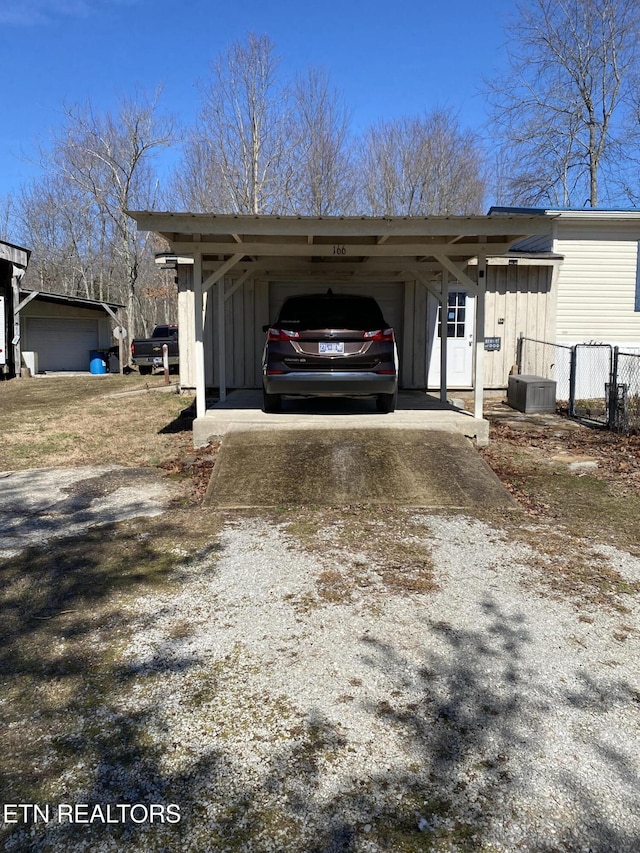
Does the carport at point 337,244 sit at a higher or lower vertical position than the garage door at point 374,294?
higher

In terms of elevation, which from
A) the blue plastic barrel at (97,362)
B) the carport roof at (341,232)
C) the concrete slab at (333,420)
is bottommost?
the concrete slab at (333,420)

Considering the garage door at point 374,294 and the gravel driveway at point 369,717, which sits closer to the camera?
the gravel driveway at point 369,717

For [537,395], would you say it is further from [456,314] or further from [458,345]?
[456,314]

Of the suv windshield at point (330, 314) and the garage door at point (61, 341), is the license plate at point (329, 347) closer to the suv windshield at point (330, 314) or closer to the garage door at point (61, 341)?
the suv windshield at point (330, 314)

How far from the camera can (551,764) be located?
234cm

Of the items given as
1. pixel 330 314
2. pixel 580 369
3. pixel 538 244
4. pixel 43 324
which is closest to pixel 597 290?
pixel 538 244

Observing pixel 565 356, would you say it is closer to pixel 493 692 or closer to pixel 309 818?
pixel 493 692

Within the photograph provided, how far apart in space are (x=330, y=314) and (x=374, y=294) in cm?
500

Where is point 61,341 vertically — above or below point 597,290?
below

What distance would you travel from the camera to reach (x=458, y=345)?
12664 millimetres

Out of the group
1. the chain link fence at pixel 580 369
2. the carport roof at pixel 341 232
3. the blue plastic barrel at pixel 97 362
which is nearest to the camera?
the carport roof at pixel 341 232

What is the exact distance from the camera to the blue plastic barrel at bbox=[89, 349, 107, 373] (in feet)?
81.1

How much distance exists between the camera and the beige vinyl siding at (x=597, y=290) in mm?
13117

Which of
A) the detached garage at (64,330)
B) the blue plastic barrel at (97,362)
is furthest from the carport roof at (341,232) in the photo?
the blue plastic barrel at (97,362)
